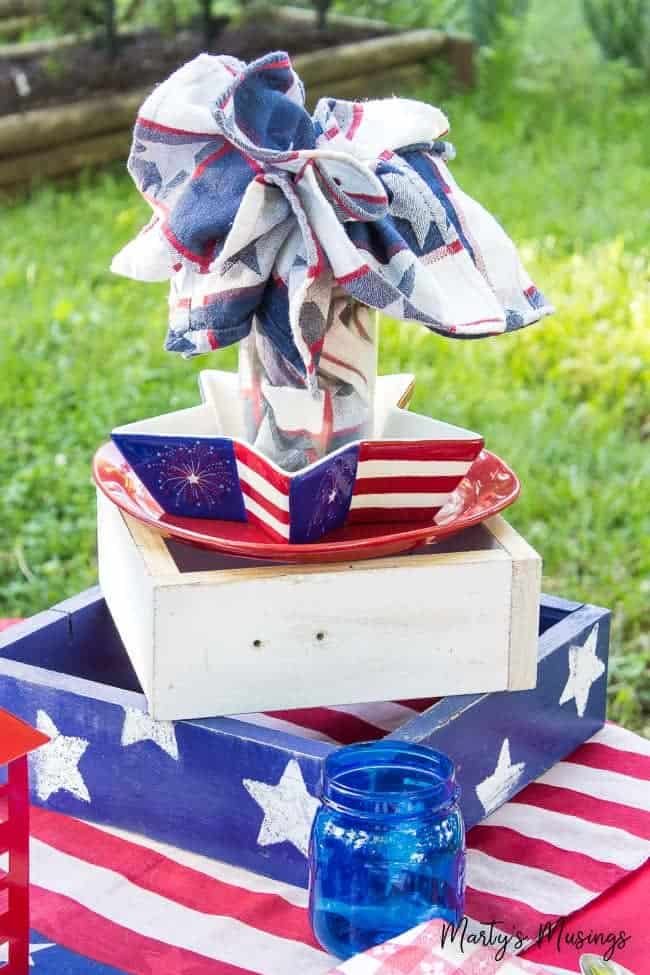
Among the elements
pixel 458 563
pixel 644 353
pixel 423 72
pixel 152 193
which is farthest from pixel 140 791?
pixel 423 72

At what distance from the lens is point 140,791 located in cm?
108

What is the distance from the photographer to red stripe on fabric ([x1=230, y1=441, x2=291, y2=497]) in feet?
3.30

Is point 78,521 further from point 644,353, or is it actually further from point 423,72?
point 423,72

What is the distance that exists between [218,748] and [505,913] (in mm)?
229

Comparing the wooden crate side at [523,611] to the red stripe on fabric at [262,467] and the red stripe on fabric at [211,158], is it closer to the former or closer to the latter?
the red stripe on fabric at [262,467]

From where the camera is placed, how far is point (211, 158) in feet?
3.32

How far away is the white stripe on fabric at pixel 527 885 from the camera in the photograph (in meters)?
0.99

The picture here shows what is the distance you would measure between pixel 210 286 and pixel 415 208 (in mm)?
154

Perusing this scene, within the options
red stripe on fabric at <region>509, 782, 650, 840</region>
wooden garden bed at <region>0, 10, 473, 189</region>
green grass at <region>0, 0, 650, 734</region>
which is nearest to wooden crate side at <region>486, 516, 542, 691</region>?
red stripe on fabric at <region>509, 782, 650, 840</region>

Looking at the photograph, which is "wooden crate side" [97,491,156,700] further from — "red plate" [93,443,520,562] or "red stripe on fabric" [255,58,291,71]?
"red stripe on fabric" [255,58,291,71]

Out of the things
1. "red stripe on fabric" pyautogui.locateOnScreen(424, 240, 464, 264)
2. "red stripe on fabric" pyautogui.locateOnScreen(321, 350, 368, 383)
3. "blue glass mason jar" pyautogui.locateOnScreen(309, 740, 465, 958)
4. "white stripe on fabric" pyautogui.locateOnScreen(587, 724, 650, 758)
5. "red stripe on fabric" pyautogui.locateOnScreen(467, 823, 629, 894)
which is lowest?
"white stripe on fabric" pyautogui.locateOnScreen(587, 724, 650, 758)

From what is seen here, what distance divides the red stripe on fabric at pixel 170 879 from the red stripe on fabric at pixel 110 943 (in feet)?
0.16

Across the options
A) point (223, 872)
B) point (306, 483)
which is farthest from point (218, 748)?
point (306, 483)

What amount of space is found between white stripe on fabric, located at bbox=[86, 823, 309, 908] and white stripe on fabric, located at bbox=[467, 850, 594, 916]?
0.13m
